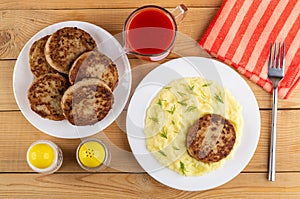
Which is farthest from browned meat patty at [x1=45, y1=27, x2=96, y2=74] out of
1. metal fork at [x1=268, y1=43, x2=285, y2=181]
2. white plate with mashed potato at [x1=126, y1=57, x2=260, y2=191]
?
metal fork at [x1=268, y1=43, x2=285, y2=181]

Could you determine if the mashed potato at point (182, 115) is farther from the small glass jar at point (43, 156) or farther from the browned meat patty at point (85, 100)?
the small glass jar at point (43, 156)

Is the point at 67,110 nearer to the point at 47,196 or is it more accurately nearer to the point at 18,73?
the point at 18,73

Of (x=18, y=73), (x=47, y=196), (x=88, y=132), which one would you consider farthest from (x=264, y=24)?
(x=47, y=196)

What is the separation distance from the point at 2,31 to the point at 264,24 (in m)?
1.24

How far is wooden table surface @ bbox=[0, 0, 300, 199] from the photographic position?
81.7 inches

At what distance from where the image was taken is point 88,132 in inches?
78.8

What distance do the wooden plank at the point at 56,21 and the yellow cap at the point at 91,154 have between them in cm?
53

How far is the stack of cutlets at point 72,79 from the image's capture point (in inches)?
75.2

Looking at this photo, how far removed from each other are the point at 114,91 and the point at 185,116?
13.3 inches

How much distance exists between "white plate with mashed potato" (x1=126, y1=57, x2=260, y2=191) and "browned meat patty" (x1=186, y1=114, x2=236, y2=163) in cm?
3

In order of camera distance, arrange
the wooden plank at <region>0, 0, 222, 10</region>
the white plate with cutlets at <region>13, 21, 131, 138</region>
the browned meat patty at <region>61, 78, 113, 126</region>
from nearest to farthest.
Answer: the browned meat patty at <region>61, 78, 113, 126</region> → the white plate with cutlets at <region>13, 21, 131, 138</region> → the wooden plank at <region>0, 0, 222, 10</region>

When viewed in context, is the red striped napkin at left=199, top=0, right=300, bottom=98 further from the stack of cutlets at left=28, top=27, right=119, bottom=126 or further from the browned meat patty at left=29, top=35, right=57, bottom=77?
the browned meat patty at left=29, top=35, right=57, bottom=77

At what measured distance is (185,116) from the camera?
2.02m

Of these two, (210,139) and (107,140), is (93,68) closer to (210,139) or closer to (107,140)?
(107,140)
